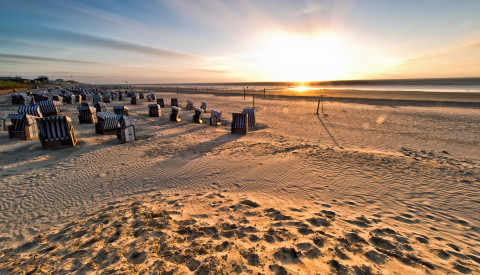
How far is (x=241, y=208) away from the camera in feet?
17.8

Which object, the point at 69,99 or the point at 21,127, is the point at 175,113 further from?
the point at 69,99

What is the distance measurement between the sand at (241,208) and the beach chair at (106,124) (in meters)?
2.69

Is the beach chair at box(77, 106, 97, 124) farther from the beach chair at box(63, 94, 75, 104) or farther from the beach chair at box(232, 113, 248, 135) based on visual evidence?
the beach chair at box(63, 94, 75, 104)

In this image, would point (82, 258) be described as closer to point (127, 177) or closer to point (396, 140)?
point (127, 177)

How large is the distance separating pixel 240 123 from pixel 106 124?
908cm

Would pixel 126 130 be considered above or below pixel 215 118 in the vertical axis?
below

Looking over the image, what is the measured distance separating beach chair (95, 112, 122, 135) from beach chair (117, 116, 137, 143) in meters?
2.40

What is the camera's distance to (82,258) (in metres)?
3.68

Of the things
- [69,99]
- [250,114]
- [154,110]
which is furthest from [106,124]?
[69,99]

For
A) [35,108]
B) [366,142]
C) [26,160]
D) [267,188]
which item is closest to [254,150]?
[267,188]

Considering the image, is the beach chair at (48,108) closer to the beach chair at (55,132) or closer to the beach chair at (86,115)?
the beach chair at (86,115)

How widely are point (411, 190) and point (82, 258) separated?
29.9 feet

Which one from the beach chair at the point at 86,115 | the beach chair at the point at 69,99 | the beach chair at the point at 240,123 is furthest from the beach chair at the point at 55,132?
the beach chair at the point at 69,99

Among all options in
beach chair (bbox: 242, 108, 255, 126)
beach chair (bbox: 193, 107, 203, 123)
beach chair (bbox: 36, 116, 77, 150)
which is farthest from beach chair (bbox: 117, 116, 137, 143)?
beach chair (bbox: 242, 108, 255, 126)
